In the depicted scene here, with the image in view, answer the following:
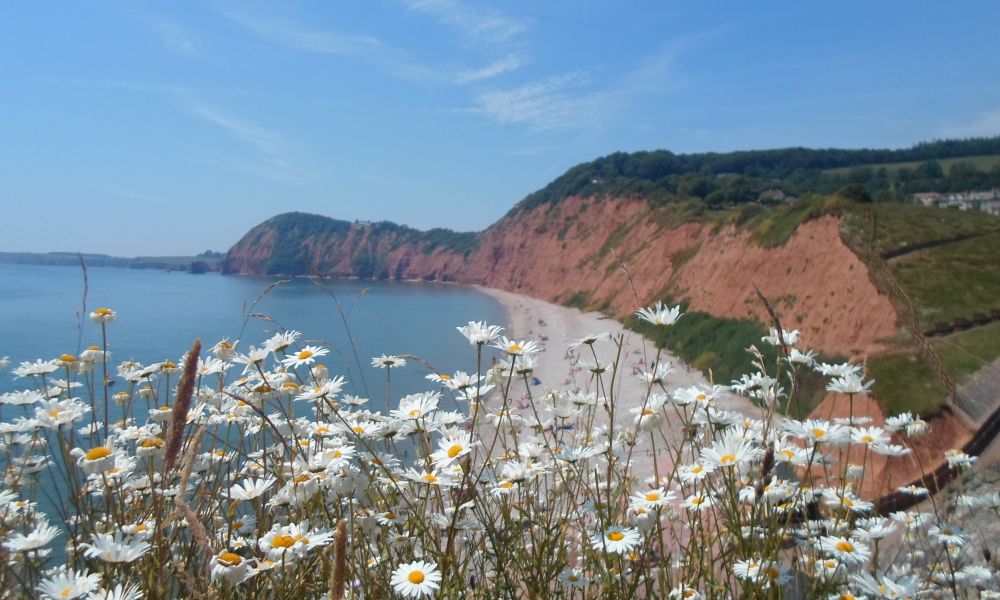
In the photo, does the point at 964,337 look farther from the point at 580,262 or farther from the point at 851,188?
the point at 580,262

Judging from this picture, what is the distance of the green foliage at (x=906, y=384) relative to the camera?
16.4m

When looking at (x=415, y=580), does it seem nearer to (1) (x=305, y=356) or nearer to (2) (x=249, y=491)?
(2) (x=249, y=491)

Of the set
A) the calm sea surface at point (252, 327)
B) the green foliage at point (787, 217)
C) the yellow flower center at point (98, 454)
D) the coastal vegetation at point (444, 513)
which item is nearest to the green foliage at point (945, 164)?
the calm sea surface at point (252, 327)

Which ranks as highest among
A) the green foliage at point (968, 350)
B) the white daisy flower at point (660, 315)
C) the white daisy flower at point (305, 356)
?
the white daisy flower at point (660, 315)

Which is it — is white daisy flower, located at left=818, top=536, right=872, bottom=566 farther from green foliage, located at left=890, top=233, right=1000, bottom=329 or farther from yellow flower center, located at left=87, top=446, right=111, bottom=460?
green foliage, located at left=890, top=233, right=1000, bottom=329

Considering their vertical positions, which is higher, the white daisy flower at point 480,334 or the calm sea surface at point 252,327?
the white daisy flower at point 480,334

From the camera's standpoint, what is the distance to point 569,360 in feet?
47.4

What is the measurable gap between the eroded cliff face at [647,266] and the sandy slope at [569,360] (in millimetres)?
2718

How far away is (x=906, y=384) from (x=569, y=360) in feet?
32.9

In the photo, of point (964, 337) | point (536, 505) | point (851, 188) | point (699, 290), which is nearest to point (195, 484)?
point (536, 505)

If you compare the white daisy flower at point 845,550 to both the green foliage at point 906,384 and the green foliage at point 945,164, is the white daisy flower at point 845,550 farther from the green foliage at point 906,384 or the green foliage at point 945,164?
the green foliage at point 945,164

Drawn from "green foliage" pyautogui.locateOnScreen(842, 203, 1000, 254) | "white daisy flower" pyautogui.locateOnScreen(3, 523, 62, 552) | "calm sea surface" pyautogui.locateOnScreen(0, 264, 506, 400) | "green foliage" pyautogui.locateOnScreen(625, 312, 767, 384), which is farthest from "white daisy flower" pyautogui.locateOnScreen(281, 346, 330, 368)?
"green foliage" pyautogui.locateOnScreen(842, 203, 1000, 254)

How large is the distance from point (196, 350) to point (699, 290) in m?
39.7

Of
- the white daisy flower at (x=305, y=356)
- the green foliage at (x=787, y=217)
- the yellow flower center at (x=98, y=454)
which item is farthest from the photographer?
the green foliage at (x=787, y=217)
